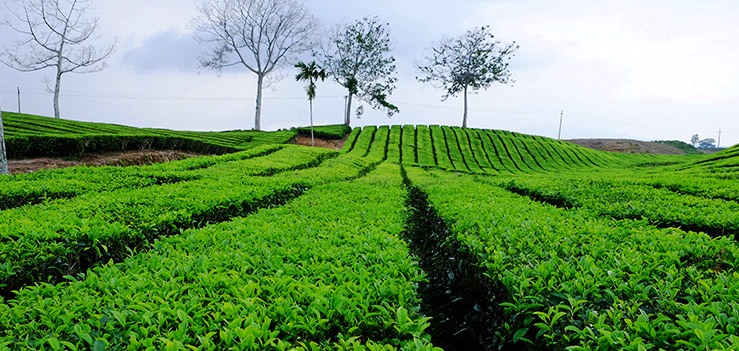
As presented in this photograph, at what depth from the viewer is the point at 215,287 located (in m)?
3.15

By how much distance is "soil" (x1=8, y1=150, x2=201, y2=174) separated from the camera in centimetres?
1650

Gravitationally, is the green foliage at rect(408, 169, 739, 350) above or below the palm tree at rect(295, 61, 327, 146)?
below

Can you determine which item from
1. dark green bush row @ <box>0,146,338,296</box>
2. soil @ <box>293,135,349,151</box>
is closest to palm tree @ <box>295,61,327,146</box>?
soil @ <box>293,135,349,151</box>

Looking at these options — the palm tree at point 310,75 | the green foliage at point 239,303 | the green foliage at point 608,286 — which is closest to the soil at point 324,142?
the palm tree at point 310,75

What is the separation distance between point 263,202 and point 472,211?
15.1ft

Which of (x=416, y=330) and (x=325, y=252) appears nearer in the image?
A: (x=416, y=330)

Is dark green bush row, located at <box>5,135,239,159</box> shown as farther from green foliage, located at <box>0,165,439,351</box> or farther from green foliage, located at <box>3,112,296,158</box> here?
green foliage, located at <box>0,165,439,351</box>

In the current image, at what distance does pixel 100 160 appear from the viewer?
19109 millimetres

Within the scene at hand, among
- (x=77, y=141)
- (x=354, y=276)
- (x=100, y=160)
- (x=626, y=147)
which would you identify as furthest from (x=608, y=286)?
(x=626, y=147)

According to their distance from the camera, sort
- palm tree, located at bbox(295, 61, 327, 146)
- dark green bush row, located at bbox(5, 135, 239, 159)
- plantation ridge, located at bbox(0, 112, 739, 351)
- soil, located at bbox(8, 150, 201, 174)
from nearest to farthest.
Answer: plantation ridge, located at bbox(0, 112, 739, 351) < soil, located at bbox(8, 150, 201, 174) < dark green bush row, located at bbox(5, 135, 239, 159) < palm tree, located at bbox(295, 61, 327, 146)

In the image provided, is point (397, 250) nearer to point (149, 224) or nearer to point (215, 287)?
point (215, 287)

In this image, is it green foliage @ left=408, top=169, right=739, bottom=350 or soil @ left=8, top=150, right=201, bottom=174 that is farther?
soil @ left=8, top=150, right=201, bottom=174

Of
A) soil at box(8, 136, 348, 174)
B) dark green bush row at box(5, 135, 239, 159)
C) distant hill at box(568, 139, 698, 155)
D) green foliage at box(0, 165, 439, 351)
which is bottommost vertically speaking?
soil at box(8, 136, 348, 174)

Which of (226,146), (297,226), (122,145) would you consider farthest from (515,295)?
(226,146)
